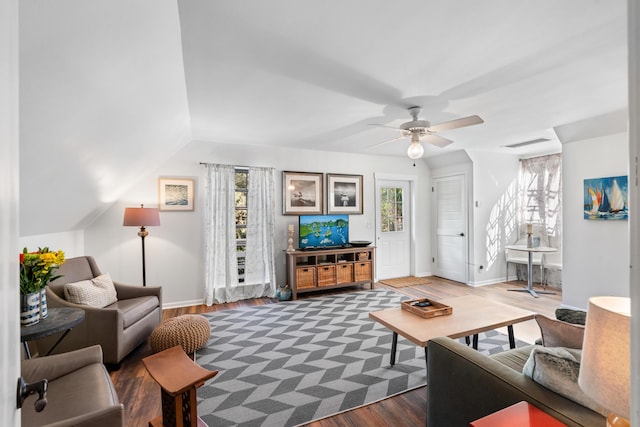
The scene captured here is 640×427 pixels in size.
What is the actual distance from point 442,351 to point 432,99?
2202mm

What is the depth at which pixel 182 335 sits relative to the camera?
2.75 metres

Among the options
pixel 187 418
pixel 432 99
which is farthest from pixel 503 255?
pixel 187 418

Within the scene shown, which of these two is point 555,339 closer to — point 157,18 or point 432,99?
point 432,99

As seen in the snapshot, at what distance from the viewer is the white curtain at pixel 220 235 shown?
4.39m

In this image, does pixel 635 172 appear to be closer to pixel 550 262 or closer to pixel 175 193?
pixel 175 193

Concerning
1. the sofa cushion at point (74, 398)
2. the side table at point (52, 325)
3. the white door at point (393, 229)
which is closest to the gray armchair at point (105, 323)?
the side table at point (52, 325)

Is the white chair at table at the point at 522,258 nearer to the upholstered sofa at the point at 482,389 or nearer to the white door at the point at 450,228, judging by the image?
the white door at the point at 450,228

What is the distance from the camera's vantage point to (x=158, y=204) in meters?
4.23

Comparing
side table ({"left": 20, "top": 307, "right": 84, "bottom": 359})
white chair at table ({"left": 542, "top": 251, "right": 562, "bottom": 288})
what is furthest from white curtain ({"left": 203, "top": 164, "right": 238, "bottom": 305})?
white chair at table ({"left": 542, "top": 251, "right": 562, "bottom": 288})

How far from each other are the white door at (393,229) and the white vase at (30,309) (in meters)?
4.78

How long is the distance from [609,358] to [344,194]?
4.71 meters

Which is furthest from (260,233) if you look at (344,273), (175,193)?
(344,273)

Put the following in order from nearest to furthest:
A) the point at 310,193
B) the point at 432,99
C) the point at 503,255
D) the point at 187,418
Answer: the point at 187,418
the point at 432,99
the point at 310,193
the point at 503,255

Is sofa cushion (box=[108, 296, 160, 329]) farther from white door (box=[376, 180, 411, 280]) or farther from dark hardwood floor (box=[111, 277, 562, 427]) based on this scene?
white door (box=[376, 180, 411, 280])
